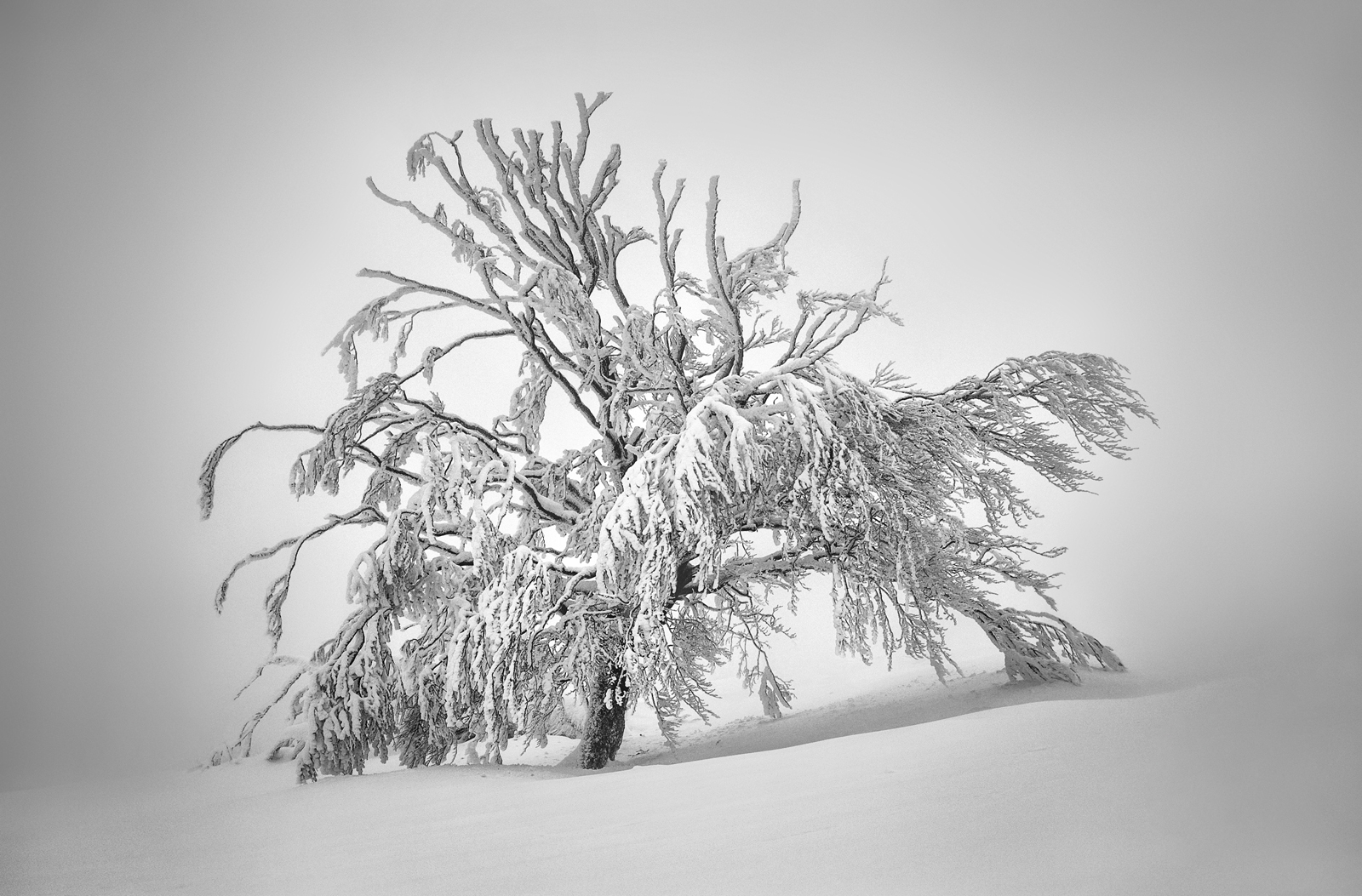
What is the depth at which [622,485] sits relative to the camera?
14.1 feet

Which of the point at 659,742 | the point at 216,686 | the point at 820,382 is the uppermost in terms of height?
the point at 820,382

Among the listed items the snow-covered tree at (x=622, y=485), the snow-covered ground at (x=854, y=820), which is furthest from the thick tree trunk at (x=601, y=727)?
the snow-covered ground at (x=854, y=820)

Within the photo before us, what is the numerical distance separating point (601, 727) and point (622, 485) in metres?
1.40

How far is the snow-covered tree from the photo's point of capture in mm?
3799

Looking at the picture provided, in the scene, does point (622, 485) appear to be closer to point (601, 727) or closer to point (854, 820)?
point (601, 727)

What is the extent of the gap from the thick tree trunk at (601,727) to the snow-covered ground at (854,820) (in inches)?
50.6

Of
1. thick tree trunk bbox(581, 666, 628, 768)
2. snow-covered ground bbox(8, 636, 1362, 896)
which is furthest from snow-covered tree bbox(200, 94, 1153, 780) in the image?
snow-covered ground bbox(8, 636, 1362, 896)

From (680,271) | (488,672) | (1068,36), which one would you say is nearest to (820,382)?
(680,271)

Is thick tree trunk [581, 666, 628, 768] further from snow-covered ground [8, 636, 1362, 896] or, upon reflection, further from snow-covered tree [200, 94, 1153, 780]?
snow-covered ground [8, 636, 1362, 896]

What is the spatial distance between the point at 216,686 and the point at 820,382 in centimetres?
366

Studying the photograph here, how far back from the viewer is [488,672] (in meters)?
3.75

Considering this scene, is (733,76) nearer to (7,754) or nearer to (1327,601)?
(1327,601)

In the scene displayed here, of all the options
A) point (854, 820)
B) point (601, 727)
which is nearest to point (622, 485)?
point (601, 727)

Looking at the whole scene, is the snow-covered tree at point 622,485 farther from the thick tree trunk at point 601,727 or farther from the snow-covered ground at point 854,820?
the snow-covered ground at point 854,820
